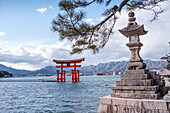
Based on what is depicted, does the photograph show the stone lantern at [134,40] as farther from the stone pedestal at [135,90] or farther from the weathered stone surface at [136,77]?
the weathered stone surface at [136,77]

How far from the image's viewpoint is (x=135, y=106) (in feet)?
14.9

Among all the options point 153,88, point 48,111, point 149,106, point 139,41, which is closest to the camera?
point 149,106

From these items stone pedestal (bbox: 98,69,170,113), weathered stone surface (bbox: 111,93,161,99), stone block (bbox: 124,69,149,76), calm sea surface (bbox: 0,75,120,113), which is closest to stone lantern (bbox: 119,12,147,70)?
stone block (bbox: 124,69,149,76)

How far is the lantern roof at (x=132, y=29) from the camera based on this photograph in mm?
5591

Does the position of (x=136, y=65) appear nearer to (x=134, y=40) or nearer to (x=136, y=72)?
(x=136, y=72)

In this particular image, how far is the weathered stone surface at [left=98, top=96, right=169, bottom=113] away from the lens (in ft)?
13.9

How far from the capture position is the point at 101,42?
263 inches

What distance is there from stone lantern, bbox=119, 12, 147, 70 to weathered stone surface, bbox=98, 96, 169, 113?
137cm

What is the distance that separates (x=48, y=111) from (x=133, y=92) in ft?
23.7

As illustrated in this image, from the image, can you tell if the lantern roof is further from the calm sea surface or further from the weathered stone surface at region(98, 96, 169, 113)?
the calm sea surface

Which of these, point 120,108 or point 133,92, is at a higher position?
point 133,92

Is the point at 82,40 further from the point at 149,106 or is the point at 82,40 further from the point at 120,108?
the point at 149,106

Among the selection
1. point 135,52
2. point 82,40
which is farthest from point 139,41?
point 82,40

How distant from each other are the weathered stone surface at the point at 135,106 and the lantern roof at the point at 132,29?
2476mm
